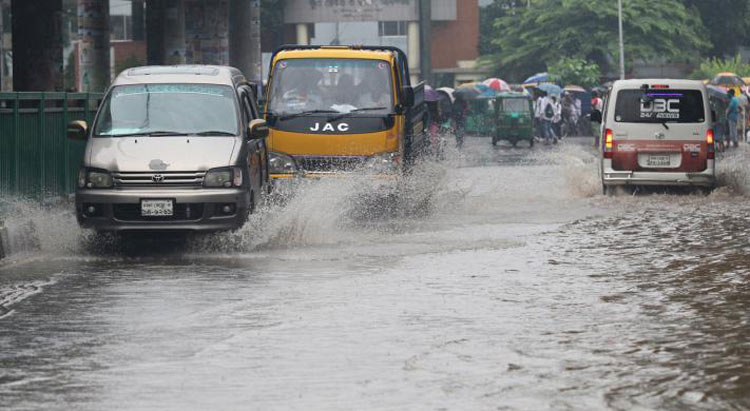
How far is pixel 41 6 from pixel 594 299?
16.6 metres

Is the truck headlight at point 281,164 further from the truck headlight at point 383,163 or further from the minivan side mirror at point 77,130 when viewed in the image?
the minivan side mirror at point 77,130

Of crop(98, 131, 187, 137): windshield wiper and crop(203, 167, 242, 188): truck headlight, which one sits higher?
crop(98, 131, 187, 137): windshield wiper

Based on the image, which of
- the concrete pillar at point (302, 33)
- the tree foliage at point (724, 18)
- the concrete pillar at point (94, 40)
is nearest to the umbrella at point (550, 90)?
the tree foliage at point (724, 18)

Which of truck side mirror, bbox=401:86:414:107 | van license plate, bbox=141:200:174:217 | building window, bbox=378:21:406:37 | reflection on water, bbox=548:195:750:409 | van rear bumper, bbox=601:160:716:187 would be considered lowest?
reflection on water, bbox=548:195:750:409

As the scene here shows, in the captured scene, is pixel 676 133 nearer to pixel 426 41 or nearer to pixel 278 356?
pixel 278 356

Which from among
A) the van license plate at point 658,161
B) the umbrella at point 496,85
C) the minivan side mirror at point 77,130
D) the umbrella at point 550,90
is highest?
the umbrella at point 496,85

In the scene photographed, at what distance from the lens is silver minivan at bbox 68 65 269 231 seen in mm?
14789

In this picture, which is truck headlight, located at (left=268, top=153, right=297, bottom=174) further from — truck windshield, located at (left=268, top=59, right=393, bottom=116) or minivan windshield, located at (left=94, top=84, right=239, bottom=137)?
minivan windshield, located at (left=94, top=84, right=239, bottom=137)

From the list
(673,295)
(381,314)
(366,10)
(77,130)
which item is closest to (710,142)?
(77,130)

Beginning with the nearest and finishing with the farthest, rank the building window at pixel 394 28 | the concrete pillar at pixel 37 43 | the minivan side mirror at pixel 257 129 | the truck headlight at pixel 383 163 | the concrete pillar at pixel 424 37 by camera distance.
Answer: the minivan side mirror at pixel 257 129
the truck headlight at pixel 383 163
the concrete pillar at pixel 37 43
the concrete pillar at pixel 424 37
the building window at pixel 394 28

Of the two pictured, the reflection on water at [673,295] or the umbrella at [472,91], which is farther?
the umbrella at [472,91]

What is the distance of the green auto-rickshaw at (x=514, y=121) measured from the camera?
51094 millimetres

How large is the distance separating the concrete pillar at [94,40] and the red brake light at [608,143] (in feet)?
36.6

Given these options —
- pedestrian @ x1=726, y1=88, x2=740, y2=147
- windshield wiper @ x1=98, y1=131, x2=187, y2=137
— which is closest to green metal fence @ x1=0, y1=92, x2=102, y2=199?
windshield wiper @ x1=98, y1=131, x2=187, y2=137
